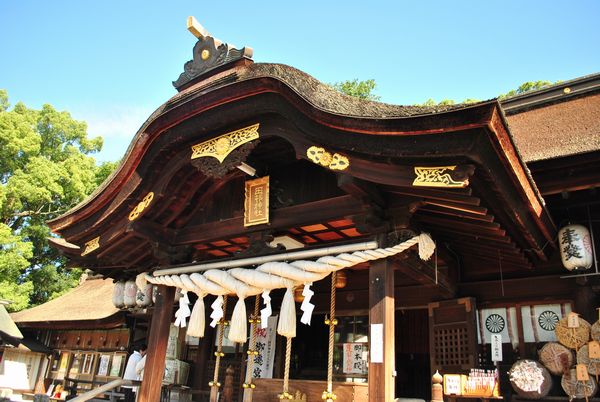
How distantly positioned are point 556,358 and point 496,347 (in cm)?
82

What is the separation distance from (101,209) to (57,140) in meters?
19.8

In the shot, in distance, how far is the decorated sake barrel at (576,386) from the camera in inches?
226

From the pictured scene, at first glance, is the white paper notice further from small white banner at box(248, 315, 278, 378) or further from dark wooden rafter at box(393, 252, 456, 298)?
small white banner at box(248, 315, 278, 378)

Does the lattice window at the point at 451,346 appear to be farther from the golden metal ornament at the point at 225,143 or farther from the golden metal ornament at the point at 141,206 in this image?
the golden metal ornament at the point at 141,206

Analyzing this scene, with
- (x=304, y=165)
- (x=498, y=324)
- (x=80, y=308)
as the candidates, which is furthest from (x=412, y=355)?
(x=80, y=308)

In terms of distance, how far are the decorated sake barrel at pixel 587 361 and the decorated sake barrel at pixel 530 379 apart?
43 centimetres

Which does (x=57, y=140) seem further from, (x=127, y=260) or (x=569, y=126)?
(x=569, y=126)

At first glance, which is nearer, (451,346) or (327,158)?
(327,158)

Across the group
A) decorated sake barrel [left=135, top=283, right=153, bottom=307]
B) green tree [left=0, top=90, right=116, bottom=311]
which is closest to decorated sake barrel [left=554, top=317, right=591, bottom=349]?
decorated sake barrel [left=135, top=283, right=153, bottom=307]

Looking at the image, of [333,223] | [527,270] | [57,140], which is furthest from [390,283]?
[57,140]

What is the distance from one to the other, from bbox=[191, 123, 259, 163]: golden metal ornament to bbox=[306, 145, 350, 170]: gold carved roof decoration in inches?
33.1

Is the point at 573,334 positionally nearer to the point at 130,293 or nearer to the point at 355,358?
the point at 355,358

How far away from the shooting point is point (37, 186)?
854 inches

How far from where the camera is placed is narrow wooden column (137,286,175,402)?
682cm
